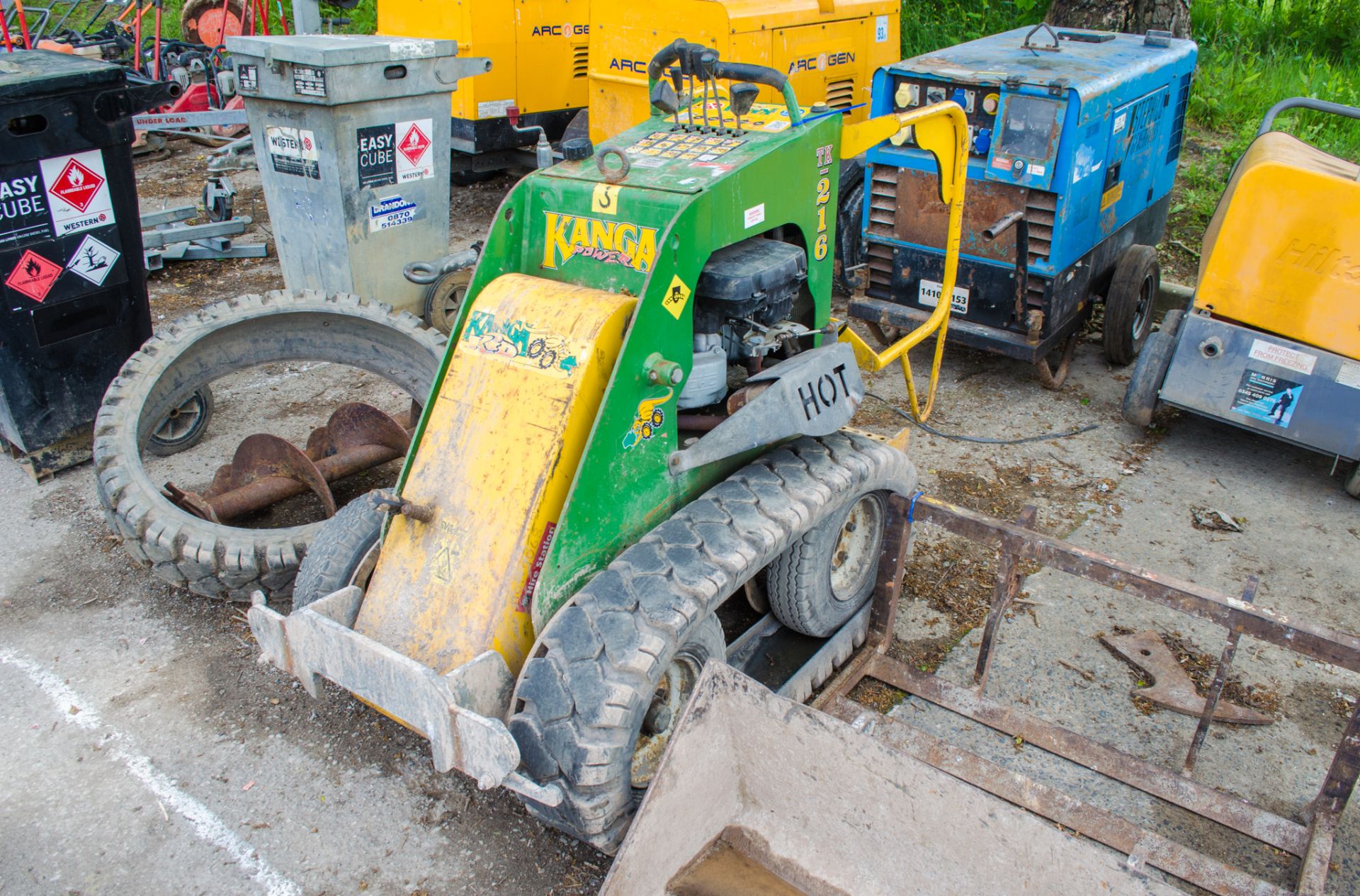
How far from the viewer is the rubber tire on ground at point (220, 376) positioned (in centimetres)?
402

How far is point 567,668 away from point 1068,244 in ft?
13.5

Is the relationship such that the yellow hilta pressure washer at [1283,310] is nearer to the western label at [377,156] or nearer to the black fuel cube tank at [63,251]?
the western label at [377,156]

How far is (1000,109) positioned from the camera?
5434 millimetres

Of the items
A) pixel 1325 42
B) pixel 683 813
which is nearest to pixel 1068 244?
pixel 683 813

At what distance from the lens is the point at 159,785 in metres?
3.44

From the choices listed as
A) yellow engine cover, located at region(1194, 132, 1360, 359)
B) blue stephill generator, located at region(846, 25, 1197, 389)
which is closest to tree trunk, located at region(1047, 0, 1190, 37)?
blue stephill generator, located at region(846, 25, 1197, 389)

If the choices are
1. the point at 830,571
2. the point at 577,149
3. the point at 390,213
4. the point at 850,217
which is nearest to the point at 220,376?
the point at 390,213

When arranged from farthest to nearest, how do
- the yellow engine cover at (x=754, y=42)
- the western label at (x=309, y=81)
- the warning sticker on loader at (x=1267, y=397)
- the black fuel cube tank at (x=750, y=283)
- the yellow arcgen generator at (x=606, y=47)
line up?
the yellow arcgen generator at (x=606, y=47) < the yellow engine cover at (x=754, y=42) < the western label at (x=309, y=81) < the warning sticker on loader at (x=1267, y=397) < the black fuel cube tank at (x=750, y=283)

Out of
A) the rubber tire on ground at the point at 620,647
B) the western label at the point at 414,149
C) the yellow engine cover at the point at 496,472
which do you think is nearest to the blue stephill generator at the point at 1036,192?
the western label at the point at 414,149

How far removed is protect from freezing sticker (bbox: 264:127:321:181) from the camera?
19.2ft

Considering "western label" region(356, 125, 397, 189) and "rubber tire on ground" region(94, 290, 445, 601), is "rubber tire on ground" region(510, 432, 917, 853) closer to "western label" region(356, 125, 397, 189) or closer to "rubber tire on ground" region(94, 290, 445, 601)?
"rubber tire on ground" region(94, 290, 445, 601)

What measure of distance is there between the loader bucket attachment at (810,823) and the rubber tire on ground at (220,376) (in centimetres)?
198

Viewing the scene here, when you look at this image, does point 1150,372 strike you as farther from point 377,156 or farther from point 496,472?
point 377,156

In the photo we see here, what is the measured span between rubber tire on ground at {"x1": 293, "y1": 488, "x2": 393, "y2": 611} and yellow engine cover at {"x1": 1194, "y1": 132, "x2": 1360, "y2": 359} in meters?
4.08
